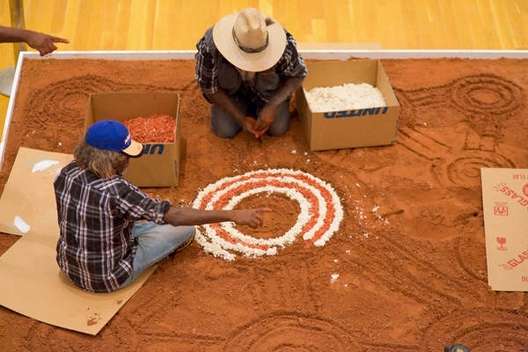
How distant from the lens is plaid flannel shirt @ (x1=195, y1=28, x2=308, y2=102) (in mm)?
4016

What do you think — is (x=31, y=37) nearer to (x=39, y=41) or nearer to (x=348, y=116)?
(x=39, y=41)

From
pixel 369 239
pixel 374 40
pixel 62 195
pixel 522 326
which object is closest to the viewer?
pixel 62 195

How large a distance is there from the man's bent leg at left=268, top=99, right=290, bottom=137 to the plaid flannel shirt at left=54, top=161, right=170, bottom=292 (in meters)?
1.17

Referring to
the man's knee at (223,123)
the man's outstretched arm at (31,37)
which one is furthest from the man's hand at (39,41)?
the man's knee at (223,123)

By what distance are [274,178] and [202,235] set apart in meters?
0.55

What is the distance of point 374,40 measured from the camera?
5.29m

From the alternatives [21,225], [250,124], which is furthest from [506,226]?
[21,225]

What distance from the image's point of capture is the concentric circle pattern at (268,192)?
3.85 meters

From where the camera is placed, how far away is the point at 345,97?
4.42 m

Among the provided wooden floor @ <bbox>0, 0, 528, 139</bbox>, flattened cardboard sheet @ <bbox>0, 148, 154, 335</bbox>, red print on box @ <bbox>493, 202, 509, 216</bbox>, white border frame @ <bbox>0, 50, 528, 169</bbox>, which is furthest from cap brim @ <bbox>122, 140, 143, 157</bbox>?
wooden floor @ <bbox>0, 0, 528, 139</bbox>

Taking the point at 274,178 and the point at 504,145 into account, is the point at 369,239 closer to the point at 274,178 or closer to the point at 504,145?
the point at 274,178

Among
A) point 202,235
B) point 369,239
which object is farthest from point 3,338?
point 369,239

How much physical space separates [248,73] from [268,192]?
65 centimetres

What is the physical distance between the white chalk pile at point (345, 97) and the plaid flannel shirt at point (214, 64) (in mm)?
237
